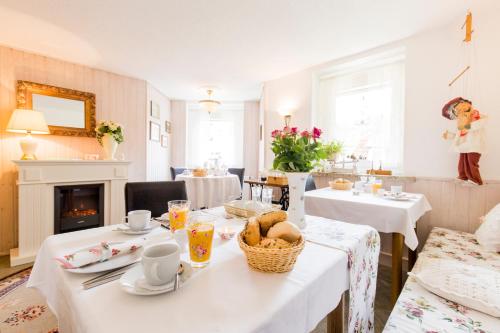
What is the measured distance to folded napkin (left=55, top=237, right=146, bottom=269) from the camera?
0.67 metres

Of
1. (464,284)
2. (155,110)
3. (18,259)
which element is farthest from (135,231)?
(155,110)

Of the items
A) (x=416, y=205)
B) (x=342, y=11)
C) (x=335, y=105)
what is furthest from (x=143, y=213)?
(x=335, y=105)

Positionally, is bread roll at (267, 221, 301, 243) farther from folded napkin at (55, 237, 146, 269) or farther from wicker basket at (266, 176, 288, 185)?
wicker basket at (266, 176, 288, 185)

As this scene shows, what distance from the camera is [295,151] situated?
3.43 feet

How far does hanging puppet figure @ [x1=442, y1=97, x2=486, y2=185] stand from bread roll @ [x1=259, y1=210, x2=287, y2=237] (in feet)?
7.47

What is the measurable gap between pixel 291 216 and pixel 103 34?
308 centimetres

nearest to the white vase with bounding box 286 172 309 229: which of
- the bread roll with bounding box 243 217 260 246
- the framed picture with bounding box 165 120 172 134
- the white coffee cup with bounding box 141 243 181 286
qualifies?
the bread roll with bounding box 243 217 260 246

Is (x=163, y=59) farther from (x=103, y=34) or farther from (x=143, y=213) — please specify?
(x=143, y=213)

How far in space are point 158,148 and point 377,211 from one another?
4.58 metres

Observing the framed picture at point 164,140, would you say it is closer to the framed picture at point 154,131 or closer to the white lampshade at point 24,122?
the framed picture at point 154,131

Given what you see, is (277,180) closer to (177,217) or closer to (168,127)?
(177,217)

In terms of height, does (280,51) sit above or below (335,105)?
above

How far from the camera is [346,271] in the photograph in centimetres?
84

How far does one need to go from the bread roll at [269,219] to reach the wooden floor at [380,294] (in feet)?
2.67
